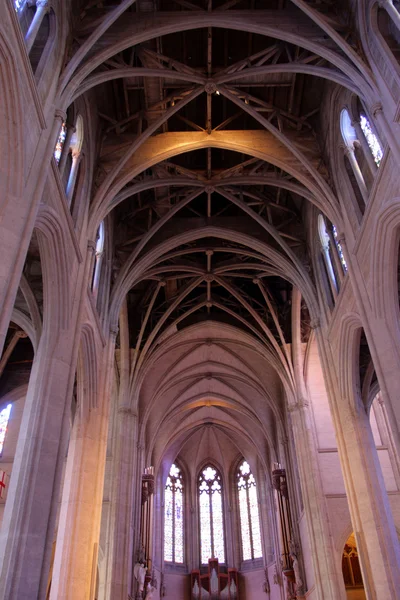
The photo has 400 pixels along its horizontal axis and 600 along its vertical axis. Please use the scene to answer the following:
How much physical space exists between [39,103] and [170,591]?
26.8 metres

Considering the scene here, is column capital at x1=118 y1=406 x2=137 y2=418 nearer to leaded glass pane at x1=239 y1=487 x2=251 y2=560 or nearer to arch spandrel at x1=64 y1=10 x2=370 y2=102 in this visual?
arch spandrel at x1=64 y1=10 x2=370 y2=102

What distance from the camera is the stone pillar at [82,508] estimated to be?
38.9 feet

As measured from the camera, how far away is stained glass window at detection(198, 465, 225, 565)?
102 feet

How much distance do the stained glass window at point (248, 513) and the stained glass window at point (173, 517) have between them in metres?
3.50

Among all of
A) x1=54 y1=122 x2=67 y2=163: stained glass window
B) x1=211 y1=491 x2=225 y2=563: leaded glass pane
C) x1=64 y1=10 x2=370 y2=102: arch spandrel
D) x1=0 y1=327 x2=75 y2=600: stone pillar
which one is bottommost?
x1=0 y1=327 x2=75 y2=600: stone pillar

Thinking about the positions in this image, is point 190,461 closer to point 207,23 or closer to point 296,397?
point 296,397

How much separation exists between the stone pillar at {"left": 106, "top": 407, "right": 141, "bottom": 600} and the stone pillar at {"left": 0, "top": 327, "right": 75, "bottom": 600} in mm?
9451

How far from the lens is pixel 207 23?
A: 1244cm

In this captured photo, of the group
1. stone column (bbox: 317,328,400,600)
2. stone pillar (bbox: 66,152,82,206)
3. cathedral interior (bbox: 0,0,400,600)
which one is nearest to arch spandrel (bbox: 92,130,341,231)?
cathedral interior (bbox: 0,0,400,600)

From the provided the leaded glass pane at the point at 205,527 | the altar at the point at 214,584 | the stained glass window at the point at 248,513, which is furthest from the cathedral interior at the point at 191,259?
the leaded glass pane at the point at 205,527

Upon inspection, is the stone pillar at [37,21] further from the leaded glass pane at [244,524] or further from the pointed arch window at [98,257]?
the leaded glass pane at [244,524]

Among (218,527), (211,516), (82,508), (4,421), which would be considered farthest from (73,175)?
(218,527)

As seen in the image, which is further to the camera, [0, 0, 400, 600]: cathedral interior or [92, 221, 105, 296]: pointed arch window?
[92, 221, 105, 296]: pointed arch window

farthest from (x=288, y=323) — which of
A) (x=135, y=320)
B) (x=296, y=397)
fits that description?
(x=135, y=320)
